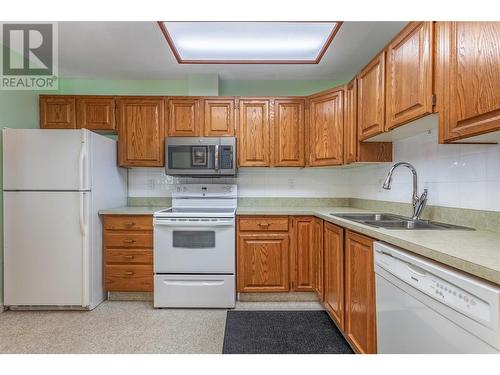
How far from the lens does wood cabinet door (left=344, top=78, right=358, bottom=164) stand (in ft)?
7.64

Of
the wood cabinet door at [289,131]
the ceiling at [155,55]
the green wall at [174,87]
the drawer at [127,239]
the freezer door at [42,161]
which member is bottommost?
the drawer at [127,239]

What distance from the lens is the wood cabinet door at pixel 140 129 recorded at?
113 inches

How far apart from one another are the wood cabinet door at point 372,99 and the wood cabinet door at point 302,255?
94 centimetres

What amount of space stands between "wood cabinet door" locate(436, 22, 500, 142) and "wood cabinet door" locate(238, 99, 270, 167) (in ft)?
5.69

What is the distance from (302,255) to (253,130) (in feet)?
4.60

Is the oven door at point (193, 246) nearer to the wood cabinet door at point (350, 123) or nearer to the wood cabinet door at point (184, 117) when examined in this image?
the wood cabinet door at point (184, 117)

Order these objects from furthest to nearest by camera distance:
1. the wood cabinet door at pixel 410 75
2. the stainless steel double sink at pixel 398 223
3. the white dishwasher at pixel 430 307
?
the stainless steel double sink at pixel 398 223
the wood cabinet door at pixel 410 75
the white dishwasher at pixel 430 307

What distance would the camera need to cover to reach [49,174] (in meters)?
2.33

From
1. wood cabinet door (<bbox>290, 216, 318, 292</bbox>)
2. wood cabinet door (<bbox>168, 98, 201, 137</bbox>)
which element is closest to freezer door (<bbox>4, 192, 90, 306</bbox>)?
wood cabinet door (<bbox>168, 98, 201, 137</bbox>)

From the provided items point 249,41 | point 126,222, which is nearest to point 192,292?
point 126,222

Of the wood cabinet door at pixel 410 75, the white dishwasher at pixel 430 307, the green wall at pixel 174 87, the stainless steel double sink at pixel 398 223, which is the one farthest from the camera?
the green wall at pixel 174 87

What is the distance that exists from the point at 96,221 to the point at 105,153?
2.27 feet

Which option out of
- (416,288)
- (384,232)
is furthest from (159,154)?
(416,288)

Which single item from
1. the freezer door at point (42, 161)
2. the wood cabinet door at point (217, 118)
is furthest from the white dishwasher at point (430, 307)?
the freezer door at point (42, 161)
